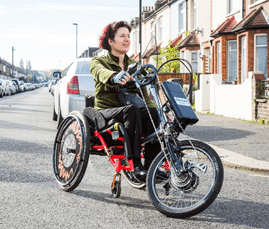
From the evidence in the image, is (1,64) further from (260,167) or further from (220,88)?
(260,167)

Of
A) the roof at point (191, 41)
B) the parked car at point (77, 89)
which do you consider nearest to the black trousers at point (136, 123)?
the parked car at point (77, 89)

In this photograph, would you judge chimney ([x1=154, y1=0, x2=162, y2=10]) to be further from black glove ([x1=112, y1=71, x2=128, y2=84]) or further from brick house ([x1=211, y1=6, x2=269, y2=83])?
black glove ([x1=112, y1=71, x2=128, y2=84])

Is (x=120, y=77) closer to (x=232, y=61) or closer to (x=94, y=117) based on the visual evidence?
(x=94, y=117)

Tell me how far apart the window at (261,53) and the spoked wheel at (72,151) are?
15512mm

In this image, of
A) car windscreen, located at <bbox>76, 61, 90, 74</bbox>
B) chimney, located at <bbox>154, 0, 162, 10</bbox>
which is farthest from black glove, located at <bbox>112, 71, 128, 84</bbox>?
chimney, located at <bbox>154, 0, 162, 10</bbox>

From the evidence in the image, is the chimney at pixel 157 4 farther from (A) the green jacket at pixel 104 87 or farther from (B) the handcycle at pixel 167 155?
(B) the handcycle at pixel 167 155

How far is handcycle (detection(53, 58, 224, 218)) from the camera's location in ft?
12.5

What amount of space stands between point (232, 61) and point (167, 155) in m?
18.9

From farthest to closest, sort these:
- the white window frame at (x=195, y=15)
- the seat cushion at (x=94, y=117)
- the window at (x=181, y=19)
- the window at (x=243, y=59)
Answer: the window at (x=181, y=19) → the white window frame at (x=195, y=15) → the window at (x=243, y=59) → the seat cushion at (x=94, y=117)

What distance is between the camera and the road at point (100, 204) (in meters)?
3.79

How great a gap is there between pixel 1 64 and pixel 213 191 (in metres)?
120

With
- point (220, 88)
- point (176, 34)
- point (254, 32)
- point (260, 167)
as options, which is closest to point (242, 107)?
point (220, 88)

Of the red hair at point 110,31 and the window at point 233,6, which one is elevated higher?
the window at point 233,6

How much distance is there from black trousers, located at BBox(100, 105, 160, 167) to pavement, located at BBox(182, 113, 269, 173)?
2326 mm
